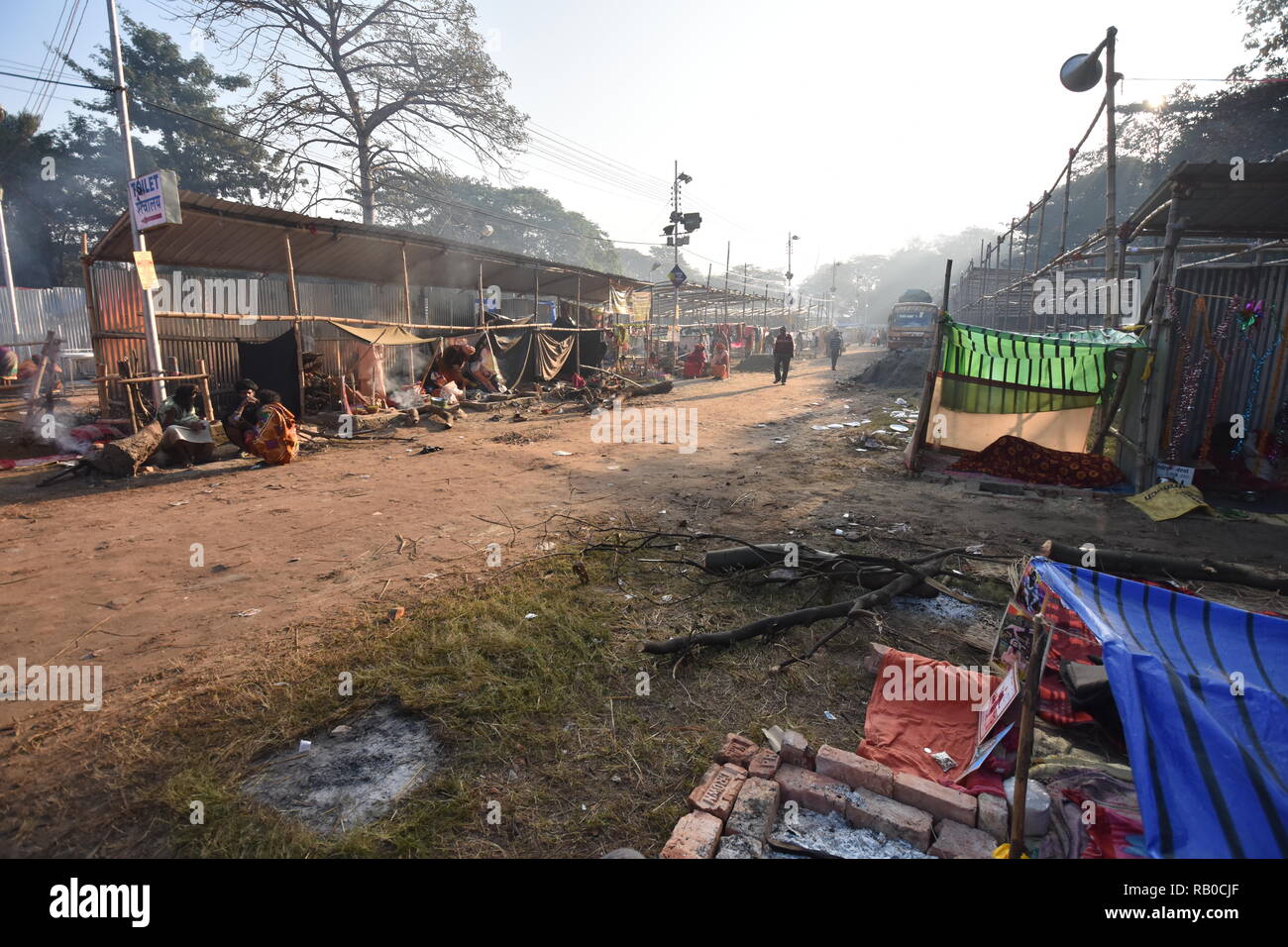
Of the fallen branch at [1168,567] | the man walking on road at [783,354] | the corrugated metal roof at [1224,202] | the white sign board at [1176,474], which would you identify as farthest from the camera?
the man walking on road at [783,354]

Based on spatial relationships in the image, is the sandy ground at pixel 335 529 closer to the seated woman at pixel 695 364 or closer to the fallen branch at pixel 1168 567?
the fallen branch at pixel 1168 567

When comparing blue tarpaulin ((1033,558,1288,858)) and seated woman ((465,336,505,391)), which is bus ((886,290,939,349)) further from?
blue tarpaulin ((1033,558,1288,858))

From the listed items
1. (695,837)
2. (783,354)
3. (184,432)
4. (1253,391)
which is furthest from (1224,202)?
(783,354)

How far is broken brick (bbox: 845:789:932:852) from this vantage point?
2.28 meters

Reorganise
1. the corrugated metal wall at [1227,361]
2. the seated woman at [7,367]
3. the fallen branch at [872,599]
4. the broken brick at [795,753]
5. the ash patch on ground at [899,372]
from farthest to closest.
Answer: the ash patch on ground at [899,372]
the seated woman at [7,367]
the corrugated metal wall at [1227,361]
the fallen branch at [872,599]
the broken brick at [795,753]

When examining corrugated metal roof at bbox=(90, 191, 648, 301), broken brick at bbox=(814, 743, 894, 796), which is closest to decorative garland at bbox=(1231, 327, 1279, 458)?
broken brick at bbox=(814, 743, 894, 796)

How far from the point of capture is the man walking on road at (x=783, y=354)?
67.9 feet

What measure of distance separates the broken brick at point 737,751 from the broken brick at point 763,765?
1.3 inches

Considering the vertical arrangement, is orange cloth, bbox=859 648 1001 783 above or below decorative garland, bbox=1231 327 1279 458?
below

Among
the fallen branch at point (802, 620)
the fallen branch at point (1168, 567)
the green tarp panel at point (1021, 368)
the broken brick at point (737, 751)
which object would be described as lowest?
the broken brick at point (737, 751)

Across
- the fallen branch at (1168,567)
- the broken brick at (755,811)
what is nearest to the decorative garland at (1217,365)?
the fallen branch at (1168,567)

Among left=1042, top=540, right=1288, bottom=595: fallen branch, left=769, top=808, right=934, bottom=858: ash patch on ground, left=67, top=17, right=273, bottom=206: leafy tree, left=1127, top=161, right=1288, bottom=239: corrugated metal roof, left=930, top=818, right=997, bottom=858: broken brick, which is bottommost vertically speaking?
left=769, top=808, right=934, bottom=858: ash patch on ground

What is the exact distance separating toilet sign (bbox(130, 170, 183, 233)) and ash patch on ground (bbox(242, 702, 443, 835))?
969cm

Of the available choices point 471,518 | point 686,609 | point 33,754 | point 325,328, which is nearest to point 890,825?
point 686,609
